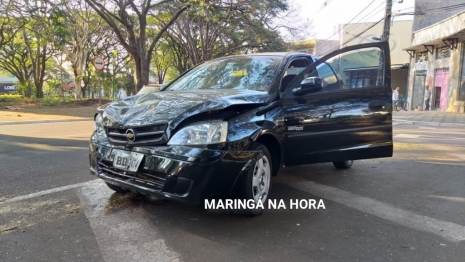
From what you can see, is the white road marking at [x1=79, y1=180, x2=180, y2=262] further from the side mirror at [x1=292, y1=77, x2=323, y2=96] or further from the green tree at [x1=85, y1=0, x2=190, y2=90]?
the green tree at [x1=85, y1=0, x2=190, y2=90]

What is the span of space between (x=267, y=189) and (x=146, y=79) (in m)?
14.6

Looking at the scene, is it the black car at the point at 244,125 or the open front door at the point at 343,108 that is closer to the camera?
the black car at the point at 244,125

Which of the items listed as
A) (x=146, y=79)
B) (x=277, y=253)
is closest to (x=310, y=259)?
(x=277, y=253)

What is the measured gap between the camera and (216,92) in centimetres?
366

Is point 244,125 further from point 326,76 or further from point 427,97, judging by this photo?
point 427,97

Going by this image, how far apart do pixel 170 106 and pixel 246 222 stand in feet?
4.30

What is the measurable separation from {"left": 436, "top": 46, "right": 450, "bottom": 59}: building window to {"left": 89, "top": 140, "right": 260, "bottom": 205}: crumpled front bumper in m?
22.5

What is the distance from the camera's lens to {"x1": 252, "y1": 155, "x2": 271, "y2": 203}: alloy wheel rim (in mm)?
3357

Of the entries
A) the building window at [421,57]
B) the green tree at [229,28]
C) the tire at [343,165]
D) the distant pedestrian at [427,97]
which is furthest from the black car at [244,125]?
the building window at [421,57]

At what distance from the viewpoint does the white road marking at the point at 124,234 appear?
2680mm

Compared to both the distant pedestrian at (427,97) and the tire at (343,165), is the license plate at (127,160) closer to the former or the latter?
the tire at (343,165)

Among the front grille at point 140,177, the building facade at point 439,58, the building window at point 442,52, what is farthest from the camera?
the building window at point 442,52

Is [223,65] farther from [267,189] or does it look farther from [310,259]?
[310,259]

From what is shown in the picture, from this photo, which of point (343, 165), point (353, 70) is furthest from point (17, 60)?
point (353, 70)
